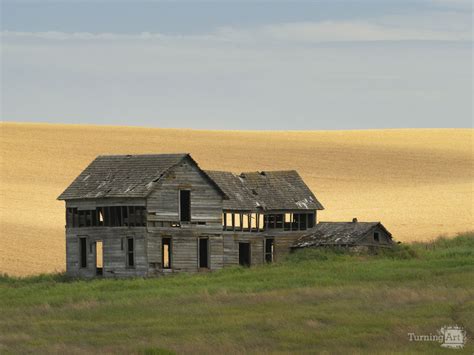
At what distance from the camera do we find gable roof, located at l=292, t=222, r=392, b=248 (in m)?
57.6

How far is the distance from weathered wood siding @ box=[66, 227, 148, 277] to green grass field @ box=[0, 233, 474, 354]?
4.43 feet

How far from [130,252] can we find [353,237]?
9418 mm

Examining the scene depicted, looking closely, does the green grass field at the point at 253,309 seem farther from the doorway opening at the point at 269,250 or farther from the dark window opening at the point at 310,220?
the dark window opening at the point at 310,220

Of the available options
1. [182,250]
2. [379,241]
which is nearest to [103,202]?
[182,250]

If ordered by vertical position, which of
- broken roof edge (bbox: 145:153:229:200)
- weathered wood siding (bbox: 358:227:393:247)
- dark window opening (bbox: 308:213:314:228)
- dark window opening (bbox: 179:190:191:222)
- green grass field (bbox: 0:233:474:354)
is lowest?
green grass field (bbox: 0:233:474:354)

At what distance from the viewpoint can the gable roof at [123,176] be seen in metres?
54.6

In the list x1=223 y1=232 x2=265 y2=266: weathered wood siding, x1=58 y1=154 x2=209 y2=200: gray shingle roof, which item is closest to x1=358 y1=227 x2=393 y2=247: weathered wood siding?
x1=223 y1=232 x2=265 y2=266: weathered wood siding

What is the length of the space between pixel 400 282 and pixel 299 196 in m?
17.0

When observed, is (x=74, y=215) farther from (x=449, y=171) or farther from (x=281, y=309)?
(x=449, y=171)

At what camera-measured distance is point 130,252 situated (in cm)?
5450

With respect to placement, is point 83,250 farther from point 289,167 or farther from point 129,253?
point 289,167

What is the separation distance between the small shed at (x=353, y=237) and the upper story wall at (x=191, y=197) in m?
4.60

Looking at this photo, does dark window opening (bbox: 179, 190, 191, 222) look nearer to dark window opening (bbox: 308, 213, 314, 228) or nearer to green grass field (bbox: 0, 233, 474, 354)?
green grass field (bbox: 0, 233, 474, 354)

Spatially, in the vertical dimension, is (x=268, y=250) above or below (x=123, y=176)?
below
